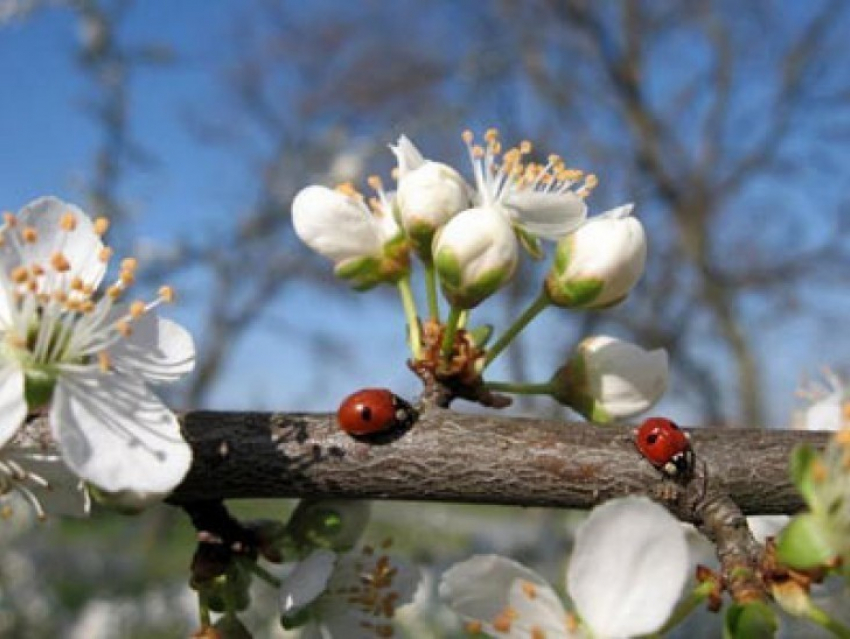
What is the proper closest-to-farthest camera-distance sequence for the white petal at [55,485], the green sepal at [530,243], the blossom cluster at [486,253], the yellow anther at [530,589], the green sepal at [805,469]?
the green sepal at [805,469]
the yellow anther at [530,589]
the white petal at [55,485]
the blossom cluster at [486,253]
the green sepal at [530,243]

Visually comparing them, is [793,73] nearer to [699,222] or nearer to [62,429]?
[699,222]

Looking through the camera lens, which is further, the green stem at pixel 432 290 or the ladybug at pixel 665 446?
the green stem at pixel 432 290

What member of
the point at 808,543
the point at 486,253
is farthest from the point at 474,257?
the point at 808,543

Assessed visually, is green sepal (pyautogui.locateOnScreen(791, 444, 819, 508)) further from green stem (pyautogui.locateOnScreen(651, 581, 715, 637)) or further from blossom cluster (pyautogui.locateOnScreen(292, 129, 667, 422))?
blossom cluster (pyautogui.locateOnScreen(292, 129, 667, 422))

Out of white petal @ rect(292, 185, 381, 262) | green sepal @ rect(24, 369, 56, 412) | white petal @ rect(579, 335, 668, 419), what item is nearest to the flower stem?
white petal @ rect(579, 335, 668, 419)

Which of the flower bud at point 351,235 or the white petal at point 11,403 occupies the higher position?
the flower bud at point 351,235

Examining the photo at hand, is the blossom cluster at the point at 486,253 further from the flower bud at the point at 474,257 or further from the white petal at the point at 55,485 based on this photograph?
the white petal at the point at 55,485

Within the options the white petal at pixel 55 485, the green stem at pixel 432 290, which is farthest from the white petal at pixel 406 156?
the white petal at pixel 55 485
